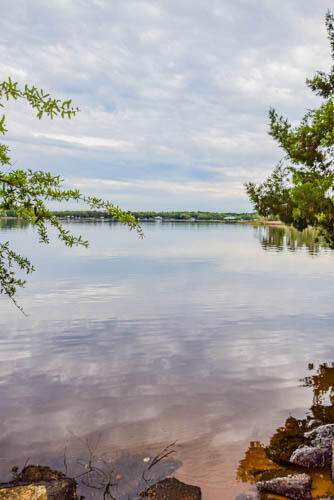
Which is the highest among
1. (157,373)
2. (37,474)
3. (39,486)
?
(39,486)

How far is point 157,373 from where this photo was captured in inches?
637

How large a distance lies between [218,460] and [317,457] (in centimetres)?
253

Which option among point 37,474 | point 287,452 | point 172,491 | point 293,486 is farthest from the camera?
point 287,452

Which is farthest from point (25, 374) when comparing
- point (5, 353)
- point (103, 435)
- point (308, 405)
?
point (308, 405)

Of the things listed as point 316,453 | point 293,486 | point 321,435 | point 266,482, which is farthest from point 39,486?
point 321,435

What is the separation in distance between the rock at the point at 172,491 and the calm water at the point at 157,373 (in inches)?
16.6

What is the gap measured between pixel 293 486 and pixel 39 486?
209 inches

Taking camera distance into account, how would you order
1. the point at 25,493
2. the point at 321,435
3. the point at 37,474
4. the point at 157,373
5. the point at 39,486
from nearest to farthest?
the point at 25,493, the point at 39,486, the point at 37,474, the point at 321,435, the point at 157,373

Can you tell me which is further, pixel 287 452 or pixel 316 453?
pixel 287 452

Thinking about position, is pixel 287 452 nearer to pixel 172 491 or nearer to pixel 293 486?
pixel 293 486

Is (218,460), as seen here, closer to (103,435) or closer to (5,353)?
(103,435)

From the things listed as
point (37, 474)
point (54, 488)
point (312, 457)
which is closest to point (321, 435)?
point (312, 457)

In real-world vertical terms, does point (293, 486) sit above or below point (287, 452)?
above

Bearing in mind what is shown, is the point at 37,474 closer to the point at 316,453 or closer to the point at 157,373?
the point at 316,453
